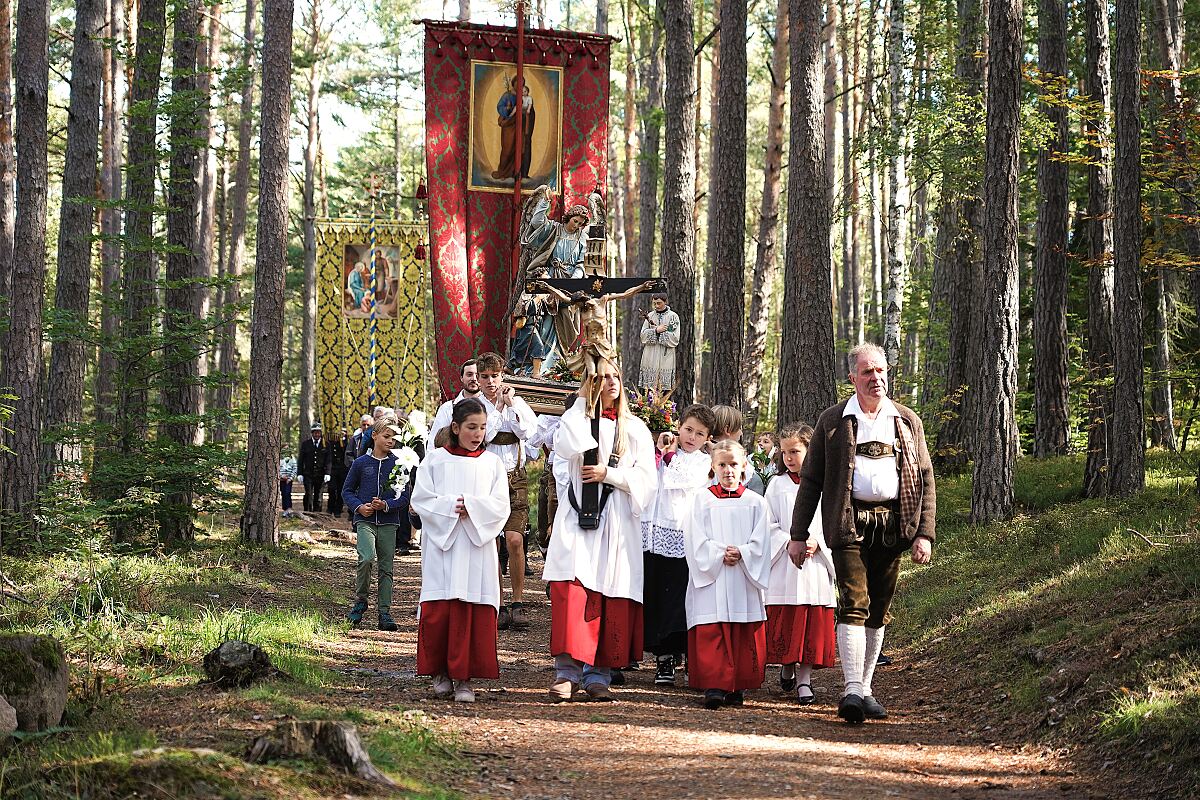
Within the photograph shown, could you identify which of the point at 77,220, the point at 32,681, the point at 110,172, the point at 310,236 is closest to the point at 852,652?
the point at 32,681

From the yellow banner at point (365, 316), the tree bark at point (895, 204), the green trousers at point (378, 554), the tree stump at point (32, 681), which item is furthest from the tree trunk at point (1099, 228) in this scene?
the yellow banner at point (365, 316)

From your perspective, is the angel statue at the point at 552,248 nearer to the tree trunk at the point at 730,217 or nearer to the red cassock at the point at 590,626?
the tree trunk at the point at 730,217

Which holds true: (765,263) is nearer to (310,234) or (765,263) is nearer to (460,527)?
(460,527)

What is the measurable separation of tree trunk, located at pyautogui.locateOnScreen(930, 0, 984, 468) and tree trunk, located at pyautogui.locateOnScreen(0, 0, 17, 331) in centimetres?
1145

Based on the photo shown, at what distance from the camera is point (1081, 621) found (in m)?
8.02

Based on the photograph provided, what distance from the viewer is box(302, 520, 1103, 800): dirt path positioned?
18.6 feet

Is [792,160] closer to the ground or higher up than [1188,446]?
higher up

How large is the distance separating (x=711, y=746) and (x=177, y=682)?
3.13 m

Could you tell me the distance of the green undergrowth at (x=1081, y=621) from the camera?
626cm

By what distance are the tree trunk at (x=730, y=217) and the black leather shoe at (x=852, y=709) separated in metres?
8.55

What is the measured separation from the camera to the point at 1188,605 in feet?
24.1

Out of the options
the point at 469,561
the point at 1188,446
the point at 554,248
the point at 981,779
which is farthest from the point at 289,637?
the point at 1188,446

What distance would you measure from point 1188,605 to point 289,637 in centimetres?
596

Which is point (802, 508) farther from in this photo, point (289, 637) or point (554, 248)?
point (554, 248)
